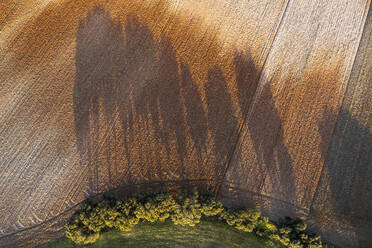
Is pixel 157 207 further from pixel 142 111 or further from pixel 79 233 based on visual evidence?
pixel 142 111

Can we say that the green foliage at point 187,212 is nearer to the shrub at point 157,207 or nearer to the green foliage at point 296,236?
the shrub at point 157,207

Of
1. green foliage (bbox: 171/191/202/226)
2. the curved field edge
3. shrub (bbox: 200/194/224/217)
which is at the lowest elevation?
the curved field edge

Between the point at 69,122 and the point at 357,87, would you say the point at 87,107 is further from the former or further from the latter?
the point at 357,87

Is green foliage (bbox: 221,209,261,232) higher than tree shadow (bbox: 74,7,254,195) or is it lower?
lower

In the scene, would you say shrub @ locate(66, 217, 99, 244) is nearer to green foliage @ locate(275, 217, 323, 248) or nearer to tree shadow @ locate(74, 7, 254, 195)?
tree shadow @ locate(74, 7, 254, 195)

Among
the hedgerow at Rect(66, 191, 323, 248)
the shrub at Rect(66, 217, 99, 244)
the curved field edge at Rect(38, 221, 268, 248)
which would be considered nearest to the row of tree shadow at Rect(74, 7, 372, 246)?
the hedgerow at Rect(66, 191, 323, 248)

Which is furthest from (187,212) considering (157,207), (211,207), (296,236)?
(296,236)

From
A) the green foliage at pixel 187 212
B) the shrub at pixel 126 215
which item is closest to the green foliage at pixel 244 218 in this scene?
the green foliage at pixel 187 212
